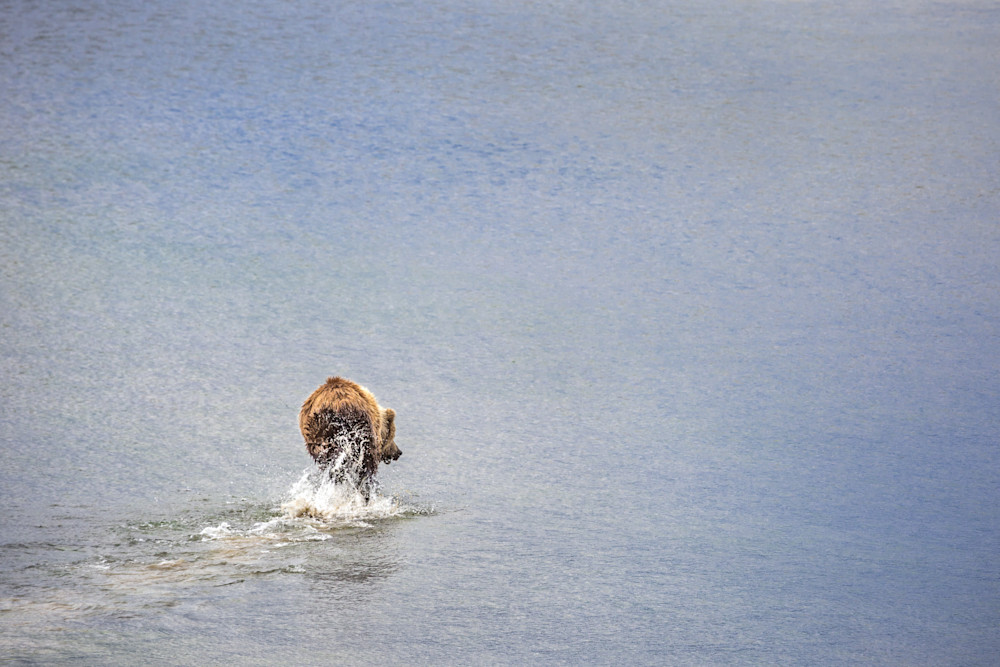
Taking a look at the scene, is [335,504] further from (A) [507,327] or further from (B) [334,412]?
(A) [507,327]

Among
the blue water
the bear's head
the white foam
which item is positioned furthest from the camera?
the bear's head

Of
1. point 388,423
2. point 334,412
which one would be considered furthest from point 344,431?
point 388,423

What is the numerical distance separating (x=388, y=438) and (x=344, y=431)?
0.35 metres

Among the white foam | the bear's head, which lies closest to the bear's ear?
the bear's head

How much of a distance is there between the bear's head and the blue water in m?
0.25

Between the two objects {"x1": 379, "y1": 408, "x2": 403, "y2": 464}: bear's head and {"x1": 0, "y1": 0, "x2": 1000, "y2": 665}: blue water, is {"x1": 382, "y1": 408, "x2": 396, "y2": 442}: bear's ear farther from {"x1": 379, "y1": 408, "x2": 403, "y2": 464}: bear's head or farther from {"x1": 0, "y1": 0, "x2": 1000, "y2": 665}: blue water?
{"x1": 0, "y1": 0, "x2": 1000, "y2": 665}: blue water

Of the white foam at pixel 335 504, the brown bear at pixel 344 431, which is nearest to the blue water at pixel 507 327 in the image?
the white foam at pixel 335 504

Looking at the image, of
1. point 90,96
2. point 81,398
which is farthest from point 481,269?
point 90,96

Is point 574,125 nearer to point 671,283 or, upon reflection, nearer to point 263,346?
point 671,283

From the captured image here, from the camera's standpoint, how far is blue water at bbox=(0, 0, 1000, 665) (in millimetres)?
4746

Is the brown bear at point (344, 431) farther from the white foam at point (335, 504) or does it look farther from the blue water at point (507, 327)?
the blue water at point (507, 327)

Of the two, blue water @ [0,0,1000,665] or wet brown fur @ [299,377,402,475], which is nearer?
blue water @ [0,0,1000,665]

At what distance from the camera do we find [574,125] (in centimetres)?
1116

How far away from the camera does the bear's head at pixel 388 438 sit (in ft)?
19.9
